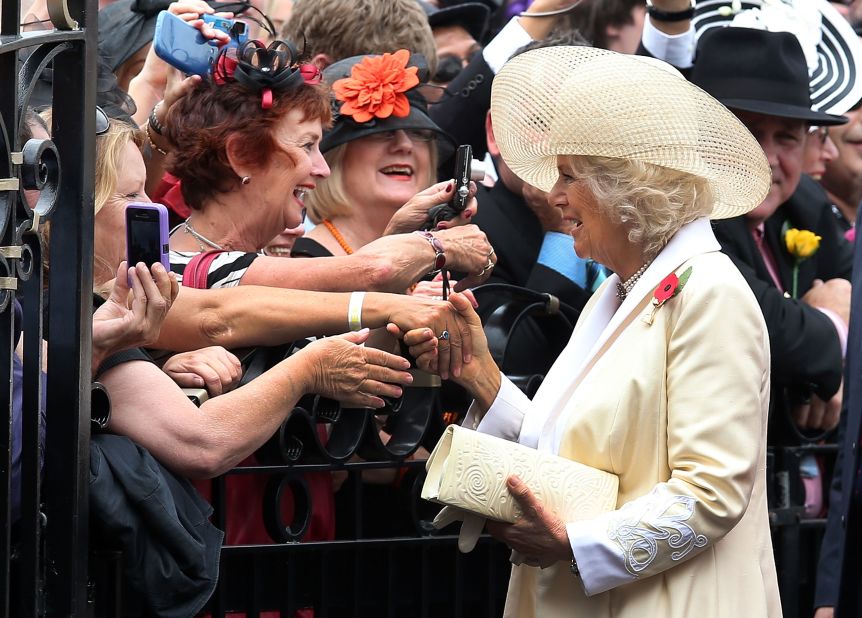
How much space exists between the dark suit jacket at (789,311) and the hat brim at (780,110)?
37 centimetres

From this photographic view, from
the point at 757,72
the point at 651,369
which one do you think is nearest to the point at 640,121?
the point at 651,369

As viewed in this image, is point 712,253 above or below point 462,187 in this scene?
above

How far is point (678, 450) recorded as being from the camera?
2.74 metres

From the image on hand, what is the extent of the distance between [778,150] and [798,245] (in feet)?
1.20

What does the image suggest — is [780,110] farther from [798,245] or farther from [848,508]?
[848,508]

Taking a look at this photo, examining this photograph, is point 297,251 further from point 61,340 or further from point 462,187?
point 61,340

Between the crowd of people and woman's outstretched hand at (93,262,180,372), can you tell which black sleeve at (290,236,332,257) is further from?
woman's outstretched hand at (93,262,180,372)

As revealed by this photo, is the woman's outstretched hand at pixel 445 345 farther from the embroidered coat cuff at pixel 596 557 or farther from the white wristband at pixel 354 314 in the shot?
the embroidered coat cuff at pixel 596 557

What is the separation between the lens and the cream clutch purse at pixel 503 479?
9.12 feet

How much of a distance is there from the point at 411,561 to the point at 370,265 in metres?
0.80

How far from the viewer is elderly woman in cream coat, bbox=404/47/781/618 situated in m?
2.73

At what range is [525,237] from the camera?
4.37 meters

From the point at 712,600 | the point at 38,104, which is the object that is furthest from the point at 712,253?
the point at 38,104

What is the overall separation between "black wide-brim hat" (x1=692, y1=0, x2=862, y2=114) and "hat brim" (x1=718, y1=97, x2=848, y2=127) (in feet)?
1.48
